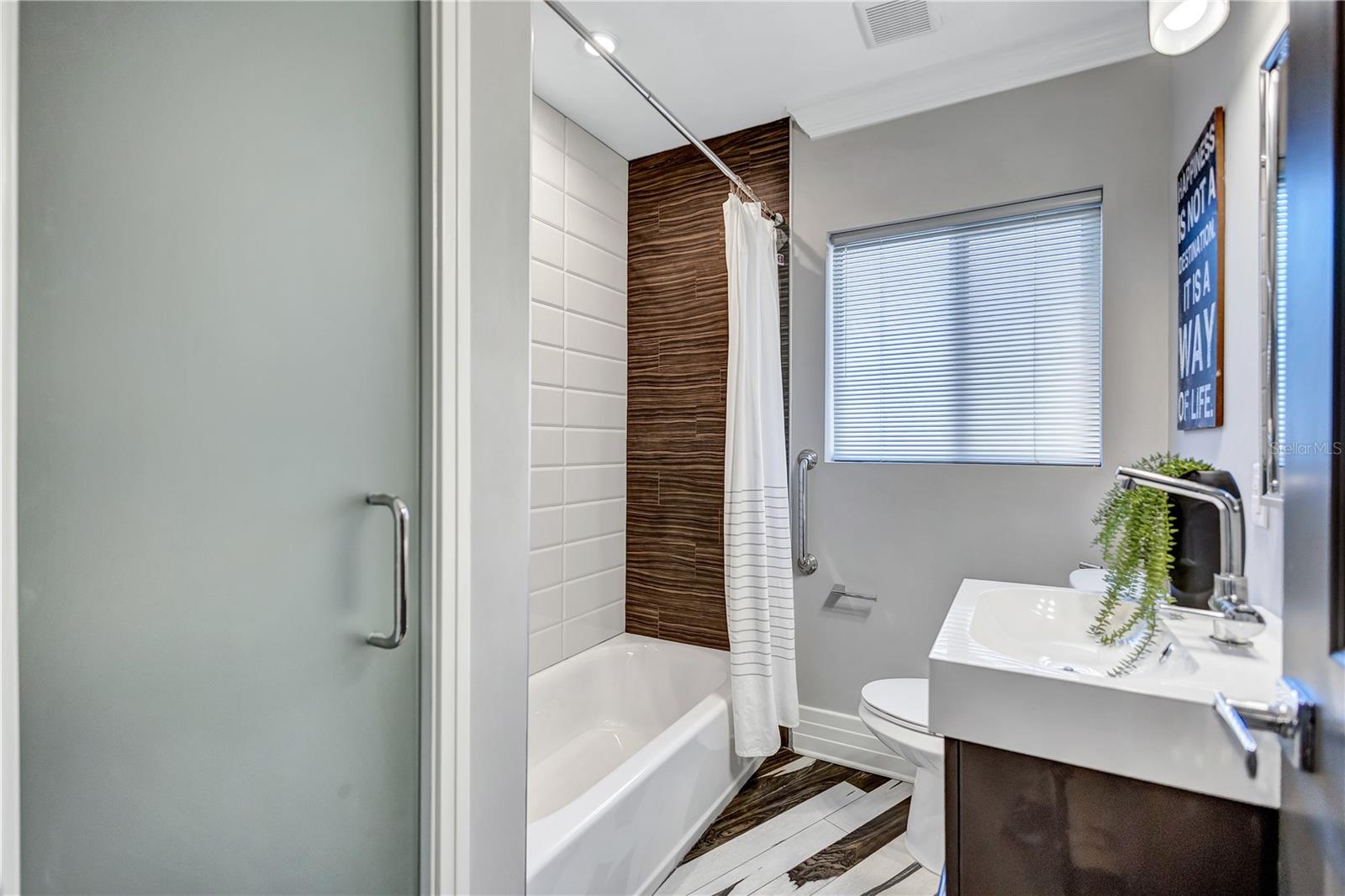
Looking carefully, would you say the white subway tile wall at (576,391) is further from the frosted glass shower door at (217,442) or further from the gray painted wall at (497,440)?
the frosted glass shower door at (217,442)

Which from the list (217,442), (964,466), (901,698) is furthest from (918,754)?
(217,442)

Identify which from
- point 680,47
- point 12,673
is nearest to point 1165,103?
point 680,47

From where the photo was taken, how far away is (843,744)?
2.36 metres

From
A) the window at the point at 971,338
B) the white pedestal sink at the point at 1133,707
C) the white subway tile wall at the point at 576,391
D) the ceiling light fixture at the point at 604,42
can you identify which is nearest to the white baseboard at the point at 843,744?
the white subway tile wall at the point at 576,391

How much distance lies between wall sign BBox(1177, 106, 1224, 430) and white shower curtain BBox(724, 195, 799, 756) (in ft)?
3.75

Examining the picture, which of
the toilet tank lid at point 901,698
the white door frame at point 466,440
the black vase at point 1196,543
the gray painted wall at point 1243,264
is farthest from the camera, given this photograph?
the toilet tank lid at point 901,698

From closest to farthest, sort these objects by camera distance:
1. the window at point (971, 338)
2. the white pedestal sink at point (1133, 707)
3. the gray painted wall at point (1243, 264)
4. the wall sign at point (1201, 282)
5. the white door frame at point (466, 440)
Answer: the white pedestal sink at point (1133, 707) < the white door frame at point (466, 440) < the gray painted wall at point (1243, 264) < the wall sign at point (1201, 282) < the window at point (971, 338)

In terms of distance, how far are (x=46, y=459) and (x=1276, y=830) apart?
147 cm

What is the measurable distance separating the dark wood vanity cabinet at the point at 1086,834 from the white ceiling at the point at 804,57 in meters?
1.96

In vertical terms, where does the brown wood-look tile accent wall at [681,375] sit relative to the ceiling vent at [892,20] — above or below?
below

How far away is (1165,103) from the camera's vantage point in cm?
187

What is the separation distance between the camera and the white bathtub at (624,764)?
1.42 metres

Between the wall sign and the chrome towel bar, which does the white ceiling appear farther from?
the chrome towel bar

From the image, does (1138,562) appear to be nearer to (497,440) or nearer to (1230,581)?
(1230,581)
